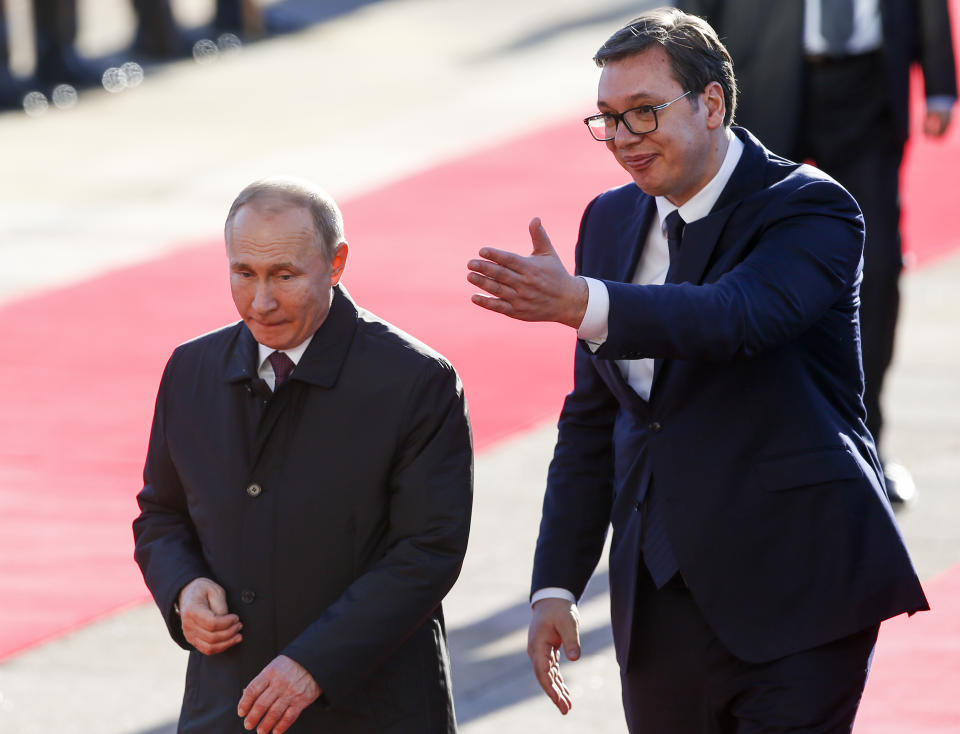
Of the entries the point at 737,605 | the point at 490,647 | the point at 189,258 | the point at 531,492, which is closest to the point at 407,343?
the point at 737,605

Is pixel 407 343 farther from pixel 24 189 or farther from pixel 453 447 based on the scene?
pixel 24 189

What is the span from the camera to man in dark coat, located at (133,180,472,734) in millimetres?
3400

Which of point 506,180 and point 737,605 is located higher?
point 737,605

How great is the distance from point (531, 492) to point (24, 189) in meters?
7.15

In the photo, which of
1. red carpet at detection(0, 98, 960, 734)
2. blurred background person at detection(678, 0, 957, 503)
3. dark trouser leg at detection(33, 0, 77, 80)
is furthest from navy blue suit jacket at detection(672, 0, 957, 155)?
dark trouser leg at detection(33, 0, 77, 80)

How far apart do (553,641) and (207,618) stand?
2.53 feet

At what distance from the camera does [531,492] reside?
7.02 meters

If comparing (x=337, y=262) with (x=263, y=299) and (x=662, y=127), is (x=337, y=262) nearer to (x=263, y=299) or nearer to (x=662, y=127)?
(x=263, y=299)

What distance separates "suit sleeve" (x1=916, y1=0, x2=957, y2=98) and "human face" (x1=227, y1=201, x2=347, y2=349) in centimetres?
388

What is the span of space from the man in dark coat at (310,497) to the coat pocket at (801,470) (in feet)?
1.90

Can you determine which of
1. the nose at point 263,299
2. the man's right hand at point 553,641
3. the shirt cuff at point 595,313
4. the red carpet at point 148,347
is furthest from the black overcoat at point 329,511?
the red carpet at point 148,347

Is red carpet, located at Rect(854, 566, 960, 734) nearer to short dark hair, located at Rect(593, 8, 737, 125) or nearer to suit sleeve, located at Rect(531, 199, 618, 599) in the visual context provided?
suit sleeve, located at Rect(531, 199, 618, 599)

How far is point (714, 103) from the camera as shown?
341 centimetres

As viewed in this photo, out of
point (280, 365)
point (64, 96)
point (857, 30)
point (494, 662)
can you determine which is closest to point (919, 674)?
point (494, 662)
